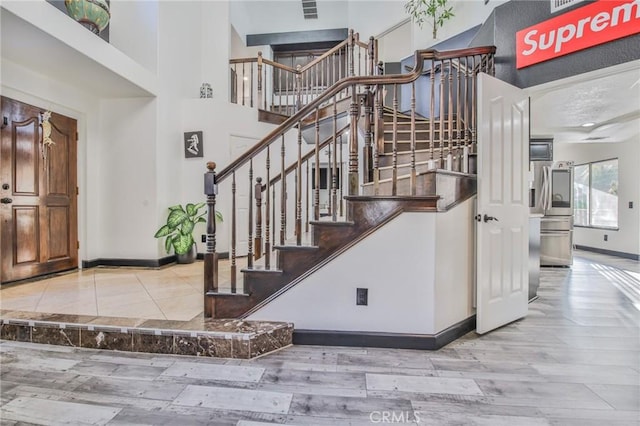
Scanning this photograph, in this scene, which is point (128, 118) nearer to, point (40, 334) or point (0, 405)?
point (40, 334)

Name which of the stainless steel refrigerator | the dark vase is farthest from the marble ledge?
the stainless steel refrigerator

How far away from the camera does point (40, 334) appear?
7.97 ft

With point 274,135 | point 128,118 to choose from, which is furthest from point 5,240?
point 274,135

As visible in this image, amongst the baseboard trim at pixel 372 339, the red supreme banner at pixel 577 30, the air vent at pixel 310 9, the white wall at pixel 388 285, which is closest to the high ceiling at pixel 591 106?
the red supreme banner at pixel 577 30

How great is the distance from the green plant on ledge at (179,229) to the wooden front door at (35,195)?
114cm

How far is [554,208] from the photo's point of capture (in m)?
5.88

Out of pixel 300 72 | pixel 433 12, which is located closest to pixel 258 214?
pixel 300 72

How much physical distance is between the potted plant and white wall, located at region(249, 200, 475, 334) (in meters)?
2.36

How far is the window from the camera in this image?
6.79 metres

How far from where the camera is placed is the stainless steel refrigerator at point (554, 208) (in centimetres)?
566

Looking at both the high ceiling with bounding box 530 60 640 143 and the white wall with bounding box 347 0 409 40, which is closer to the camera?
the high ceiling with bounding box 530 60 640 143

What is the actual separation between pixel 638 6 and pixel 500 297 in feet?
7.92

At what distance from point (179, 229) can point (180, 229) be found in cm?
2

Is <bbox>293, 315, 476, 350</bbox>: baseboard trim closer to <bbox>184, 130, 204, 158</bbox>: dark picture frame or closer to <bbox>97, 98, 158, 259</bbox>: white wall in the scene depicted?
<bbox>97, 98, 158, 259</bbox>: white wall
